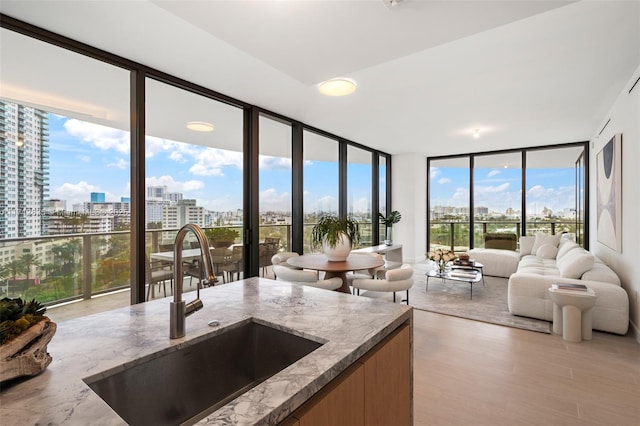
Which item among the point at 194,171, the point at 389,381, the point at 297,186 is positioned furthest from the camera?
the point at 297,186

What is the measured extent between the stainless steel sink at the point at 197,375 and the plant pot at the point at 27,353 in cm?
Result: 14

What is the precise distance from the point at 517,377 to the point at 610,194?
9.82 ft

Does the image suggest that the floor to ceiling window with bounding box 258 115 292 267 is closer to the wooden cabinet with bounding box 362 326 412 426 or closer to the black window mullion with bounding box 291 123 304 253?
the black window mullion with bounding box 291 123 304 253

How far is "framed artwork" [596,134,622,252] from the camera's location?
3543 millimetres

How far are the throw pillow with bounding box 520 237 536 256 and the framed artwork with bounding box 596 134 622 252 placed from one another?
1423mm

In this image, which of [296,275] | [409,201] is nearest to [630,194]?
[296,275]

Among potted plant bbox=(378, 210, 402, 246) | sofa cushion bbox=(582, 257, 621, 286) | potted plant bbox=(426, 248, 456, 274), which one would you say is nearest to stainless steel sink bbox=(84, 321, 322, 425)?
sofa cushion bbox=(582, 257, 621, 286)

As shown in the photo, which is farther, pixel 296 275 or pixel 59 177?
pixel 296 275

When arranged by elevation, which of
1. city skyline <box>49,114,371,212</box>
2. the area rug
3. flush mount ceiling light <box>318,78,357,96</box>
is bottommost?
the area rug

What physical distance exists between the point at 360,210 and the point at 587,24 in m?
4.75

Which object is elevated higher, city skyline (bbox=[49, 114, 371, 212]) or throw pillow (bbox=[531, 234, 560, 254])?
city skyline (bbox=[49, 114, 371, 212])

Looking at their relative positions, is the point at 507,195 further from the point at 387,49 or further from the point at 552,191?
the point at 387,49

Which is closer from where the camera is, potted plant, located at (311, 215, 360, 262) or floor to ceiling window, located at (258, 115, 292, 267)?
potted plant, located at (311, 215, 360, 262)

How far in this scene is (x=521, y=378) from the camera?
2.43m
